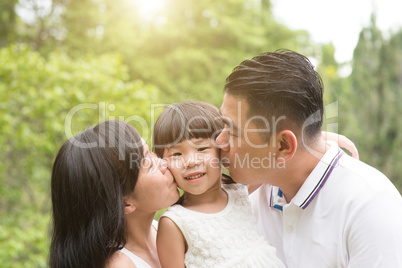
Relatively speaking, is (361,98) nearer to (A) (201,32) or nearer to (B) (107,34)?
(A) (201,32)

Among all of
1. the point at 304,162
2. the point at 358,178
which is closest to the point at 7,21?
the point at 304,162

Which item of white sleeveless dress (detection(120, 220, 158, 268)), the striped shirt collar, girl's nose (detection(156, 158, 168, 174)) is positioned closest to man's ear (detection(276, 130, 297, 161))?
the striped shirt collar

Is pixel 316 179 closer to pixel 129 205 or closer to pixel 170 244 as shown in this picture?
pixel 170 244

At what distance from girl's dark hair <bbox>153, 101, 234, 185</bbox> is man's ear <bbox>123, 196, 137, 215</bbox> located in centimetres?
32

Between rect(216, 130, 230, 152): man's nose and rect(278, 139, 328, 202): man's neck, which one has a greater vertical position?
rect(216, 130, 230, 152): man's nose

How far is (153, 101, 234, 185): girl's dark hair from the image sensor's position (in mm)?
2080

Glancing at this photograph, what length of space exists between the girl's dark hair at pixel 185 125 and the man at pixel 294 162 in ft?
0.20

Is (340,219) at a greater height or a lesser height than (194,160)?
lesser

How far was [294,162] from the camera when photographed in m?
2.07

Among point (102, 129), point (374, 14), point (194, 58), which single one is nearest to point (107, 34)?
point (194, 58)

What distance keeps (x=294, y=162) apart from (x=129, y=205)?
0.83 metres

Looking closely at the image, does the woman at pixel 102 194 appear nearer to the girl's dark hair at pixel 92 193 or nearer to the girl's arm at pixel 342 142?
the girl's dark hair at pixel 92 193

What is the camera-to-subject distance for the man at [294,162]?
6.10 ft

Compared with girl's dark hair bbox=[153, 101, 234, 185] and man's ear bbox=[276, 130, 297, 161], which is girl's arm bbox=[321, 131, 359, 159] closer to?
man's ear bbox=[276, 130, 297, 161]
